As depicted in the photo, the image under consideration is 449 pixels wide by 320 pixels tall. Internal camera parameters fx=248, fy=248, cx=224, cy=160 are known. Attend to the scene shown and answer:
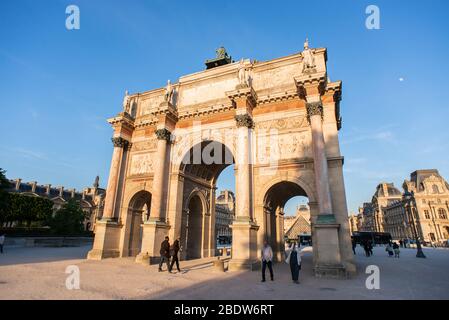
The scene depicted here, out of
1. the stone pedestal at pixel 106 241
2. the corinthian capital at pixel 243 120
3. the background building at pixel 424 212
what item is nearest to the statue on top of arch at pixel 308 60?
the corinthian capital at pixel 243 120

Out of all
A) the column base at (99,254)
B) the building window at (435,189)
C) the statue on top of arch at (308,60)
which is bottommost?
the column base at (99,254)

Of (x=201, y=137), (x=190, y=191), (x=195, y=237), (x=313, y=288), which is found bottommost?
(x=313, y=288)

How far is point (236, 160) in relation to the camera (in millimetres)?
16922

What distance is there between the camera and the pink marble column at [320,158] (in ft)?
43.7

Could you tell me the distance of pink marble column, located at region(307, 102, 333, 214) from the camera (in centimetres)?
1333

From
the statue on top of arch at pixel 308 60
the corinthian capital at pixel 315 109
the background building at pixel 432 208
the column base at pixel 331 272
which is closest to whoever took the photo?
the column base at pixel 331 272

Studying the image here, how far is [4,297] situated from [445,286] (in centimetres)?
1467

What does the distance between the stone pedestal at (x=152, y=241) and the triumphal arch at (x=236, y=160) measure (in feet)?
0.24

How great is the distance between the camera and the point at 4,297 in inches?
259

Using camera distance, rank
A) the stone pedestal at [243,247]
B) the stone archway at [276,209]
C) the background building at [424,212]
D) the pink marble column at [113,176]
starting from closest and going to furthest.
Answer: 1. the stone pedestal at [243,247]
2. the stone archway at [276,209]
3. the pink marble column at [113,176]
4. the background building at [424,212]

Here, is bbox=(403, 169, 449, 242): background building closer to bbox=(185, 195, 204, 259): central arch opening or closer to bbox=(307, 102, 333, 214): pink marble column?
bbox=(185, 195, 204, 259): central arch opening

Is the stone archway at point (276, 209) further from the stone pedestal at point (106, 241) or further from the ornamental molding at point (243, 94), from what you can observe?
the stone pedestal at point (106, 241)
